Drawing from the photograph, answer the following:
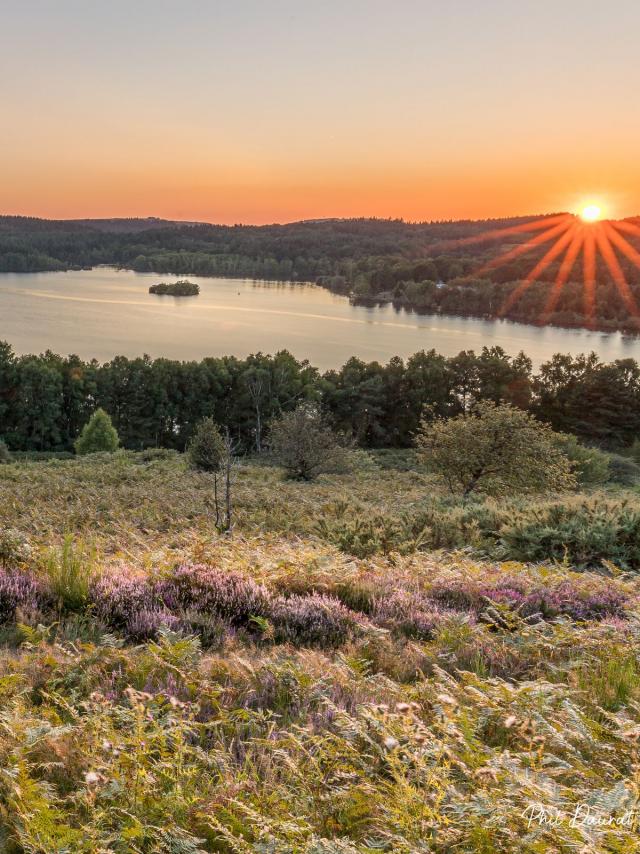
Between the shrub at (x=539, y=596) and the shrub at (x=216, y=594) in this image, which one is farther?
the shrub at (x=539, y=596)

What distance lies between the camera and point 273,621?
4.79m

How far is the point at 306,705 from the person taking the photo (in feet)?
10.4

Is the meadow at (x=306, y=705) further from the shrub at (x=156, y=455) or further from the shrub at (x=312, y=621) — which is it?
the shrub at (x=156, y=455)

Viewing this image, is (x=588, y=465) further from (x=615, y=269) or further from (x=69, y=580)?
(x=615, y=269)

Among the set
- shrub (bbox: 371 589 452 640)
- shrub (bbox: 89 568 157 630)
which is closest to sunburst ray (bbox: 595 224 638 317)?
shrub (bbox: 371 589 452 640)

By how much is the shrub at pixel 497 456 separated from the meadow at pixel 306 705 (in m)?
14.7

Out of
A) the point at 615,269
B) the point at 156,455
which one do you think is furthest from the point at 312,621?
the point at 615,269

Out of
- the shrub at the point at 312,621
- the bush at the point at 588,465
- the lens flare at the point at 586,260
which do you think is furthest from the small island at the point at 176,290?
the shrub at the point at 312,621

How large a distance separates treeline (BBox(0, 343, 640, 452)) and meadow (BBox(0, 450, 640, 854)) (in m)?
53.6

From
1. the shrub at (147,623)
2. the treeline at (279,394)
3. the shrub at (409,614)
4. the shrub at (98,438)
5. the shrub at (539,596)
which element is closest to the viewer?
the shrub at (147,623)

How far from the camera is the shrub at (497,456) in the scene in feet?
71.9

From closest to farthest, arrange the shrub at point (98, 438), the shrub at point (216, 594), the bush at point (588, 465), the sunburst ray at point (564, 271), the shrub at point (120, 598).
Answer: the shrub at point (120, 598) → the shrub at point (216, 594) → the bush at point (588, 465) → the shrub at point (98, 438) → the sunburst ray at point (564, 271)

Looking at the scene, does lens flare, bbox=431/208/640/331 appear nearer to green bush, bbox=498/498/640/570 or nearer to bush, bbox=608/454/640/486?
bush, bbox=608/454/640/486

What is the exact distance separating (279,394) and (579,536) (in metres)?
55.2
